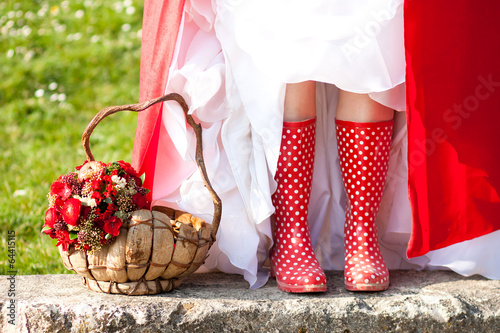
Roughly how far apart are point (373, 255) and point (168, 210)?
59 cm

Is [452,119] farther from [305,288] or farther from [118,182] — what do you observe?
[118,182]

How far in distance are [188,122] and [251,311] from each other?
535mm

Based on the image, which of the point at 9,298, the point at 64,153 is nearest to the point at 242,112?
the point at 9,298

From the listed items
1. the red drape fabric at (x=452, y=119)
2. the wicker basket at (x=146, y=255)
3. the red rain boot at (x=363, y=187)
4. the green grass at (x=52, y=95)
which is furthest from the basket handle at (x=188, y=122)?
the green grass at (x=52, y=95)

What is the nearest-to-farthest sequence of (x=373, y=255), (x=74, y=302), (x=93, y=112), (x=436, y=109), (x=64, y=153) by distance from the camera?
(x=74, y=302), (x=436, y=109), (x=373, y=255), (x=64, y=153), (x=93, y=112)

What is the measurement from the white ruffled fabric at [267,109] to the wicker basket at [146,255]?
0.13 metres

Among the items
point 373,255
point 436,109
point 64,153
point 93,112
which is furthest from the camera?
point 93,112

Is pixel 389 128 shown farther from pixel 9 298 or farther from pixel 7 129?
pixel 7 129

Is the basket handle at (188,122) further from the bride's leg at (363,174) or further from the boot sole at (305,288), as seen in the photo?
the bride's leg at (363,174)

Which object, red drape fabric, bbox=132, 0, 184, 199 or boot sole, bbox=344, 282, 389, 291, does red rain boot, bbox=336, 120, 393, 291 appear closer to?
boot sole, bbox=344, 282, 389, 291

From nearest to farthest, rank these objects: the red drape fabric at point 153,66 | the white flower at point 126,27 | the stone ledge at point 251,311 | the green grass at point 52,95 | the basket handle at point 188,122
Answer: the stone ledge at point 251,311 < the basket handle at point 188,122 < the red drape fabric at point 153,66 < the green grass at point 52,95 < the white flower at point 126,27

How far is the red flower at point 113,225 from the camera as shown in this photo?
150 centimetres

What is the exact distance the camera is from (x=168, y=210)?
1764 mm

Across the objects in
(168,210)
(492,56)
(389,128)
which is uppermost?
(492,56)
